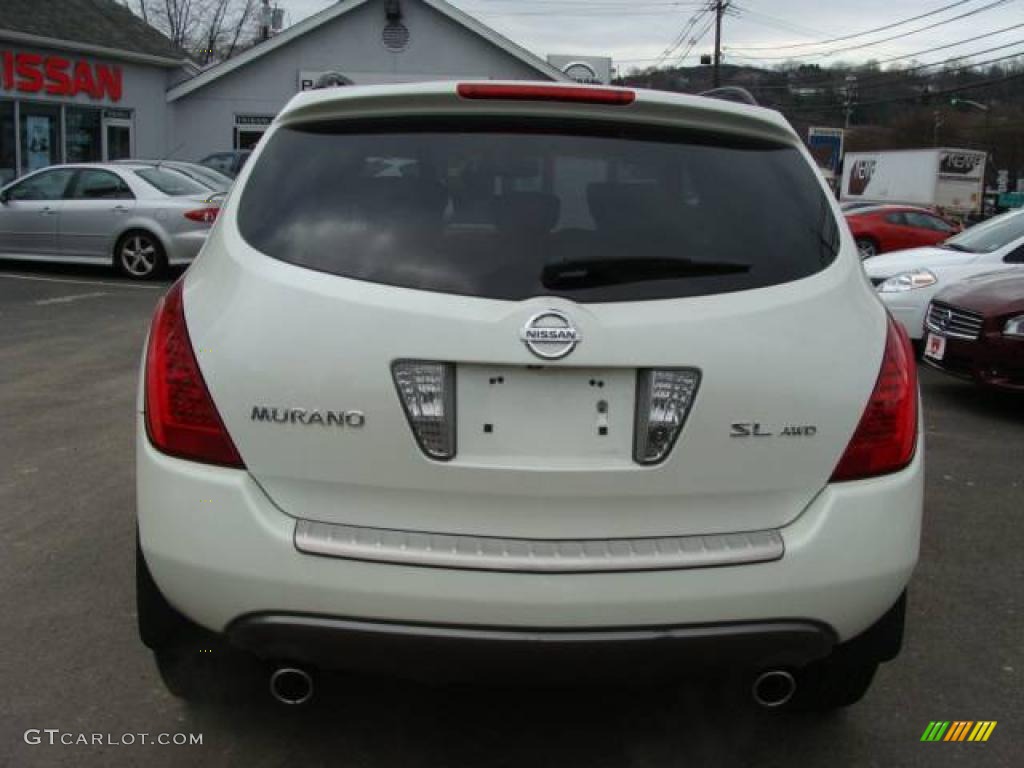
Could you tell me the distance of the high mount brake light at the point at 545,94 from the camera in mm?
2633

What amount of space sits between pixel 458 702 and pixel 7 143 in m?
21.3

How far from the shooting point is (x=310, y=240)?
8.32ft

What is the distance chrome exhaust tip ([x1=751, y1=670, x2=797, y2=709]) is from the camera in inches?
104

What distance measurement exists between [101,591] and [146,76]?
82.3ft

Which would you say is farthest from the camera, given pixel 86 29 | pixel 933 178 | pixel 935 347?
pixel 933 178

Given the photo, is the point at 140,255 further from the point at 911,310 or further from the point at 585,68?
the point at 911,310

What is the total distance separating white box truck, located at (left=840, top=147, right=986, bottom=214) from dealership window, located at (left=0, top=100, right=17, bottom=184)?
89.1 feet

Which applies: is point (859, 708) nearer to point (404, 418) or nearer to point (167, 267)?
point (404, 418)

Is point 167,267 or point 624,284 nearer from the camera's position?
point 624,284

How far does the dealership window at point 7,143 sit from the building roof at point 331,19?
22.6ft

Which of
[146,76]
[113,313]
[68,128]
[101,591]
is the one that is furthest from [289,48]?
[101,591]

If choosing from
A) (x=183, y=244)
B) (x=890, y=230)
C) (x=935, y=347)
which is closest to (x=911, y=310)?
(x=935, y=347)

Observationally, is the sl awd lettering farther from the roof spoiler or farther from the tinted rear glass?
the tinted rear glass

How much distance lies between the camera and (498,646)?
2324mm
